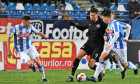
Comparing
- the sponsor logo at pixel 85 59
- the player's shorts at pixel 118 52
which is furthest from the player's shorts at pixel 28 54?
the sponsor logo at pixel 85 59

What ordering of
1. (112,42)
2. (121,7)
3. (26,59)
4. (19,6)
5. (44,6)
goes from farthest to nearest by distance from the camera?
1. (121,7)
2. (44,6)
3. (19,6)
4. (26,59)
5. (112,42)

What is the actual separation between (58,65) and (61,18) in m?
2.60

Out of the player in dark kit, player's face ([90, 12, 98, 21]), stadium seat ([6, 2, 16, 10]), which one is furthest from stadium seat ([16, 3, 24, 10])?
player's face ([90, 12, 98, 21])

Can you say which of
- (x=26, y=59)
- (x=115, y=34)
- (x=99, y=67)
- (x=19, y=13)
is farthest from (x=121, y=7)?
(x=99, y=67)

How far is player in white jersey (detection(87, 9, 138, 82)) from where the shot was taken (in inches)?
445

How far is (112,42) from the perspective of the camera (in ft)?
37.0

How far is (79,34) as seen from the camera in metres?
18.5

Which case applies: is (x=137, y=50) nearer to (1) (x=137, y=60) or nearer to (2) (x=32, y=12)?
(1) (x=137, y=60)

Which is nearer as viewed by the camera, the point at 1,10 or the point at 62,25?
the point at 62,25

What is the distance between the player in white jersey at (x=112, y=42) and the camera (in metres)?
11.3

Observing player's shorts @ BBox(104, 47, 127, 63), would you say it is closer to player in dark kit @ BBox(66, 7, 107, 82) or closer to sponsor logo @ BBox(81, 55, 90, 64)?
player in dark kit @ BBox(66, 7, 107, 82)

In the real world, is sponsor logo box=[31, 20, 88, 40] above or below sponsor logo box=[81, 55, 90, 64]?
above

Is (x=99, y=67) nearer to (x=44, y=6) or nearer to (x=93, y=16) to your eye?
(x=93, y=16)

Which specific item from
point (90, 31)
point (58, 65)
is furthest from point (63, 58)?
point (90, 31)
